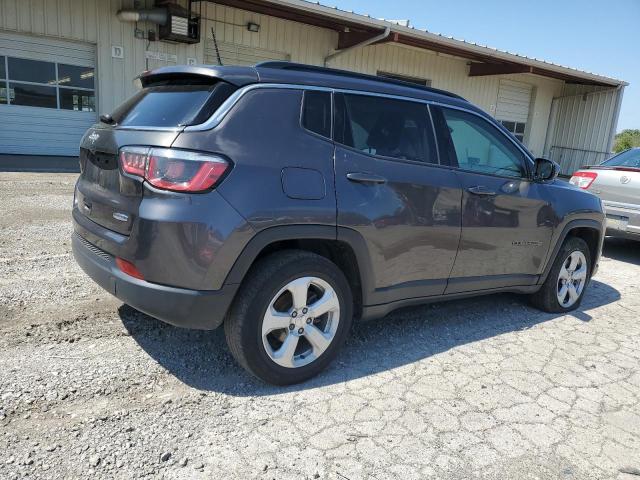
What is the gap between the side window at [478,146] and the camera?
368 cm

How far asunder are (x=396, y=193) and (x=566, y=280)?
2.43 meters

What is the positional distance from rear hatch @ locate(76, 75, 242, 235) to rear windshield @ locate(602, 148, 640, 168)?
674 cm

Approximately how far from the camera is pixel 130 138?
Result: 278cm

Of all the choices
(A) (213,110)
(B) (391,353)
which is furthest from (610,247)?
(A) (213,110)

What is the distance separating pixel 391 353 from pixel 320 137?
1.61 metres

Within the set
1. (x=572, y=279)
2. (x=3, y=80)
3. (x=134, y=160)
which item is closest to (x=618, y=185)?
(x=572, y=279)

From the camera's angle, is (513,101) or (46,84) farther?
(513,101)

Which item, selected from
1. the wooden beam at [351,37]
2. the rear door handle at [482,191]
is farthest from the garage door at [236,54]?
the rear door handle at [482,191]

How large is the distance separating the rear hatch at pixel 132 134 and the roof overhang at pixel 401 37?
8838mm

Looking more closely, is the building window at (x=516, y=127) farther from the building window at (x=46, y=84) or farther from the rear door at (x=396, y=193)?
the rear door at (x=396, y=193)

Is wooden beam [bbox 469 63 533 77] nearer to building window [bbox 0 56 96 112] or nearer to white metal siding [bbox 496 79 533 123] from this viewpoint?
white metal siding [bbox 496 79 533 123]

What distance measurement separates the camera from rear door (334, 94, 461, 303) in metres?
3.06

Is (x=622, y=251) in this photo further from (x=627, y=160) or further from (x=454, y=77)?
(x=454, y=77)

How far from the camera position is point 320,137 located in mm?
2963
